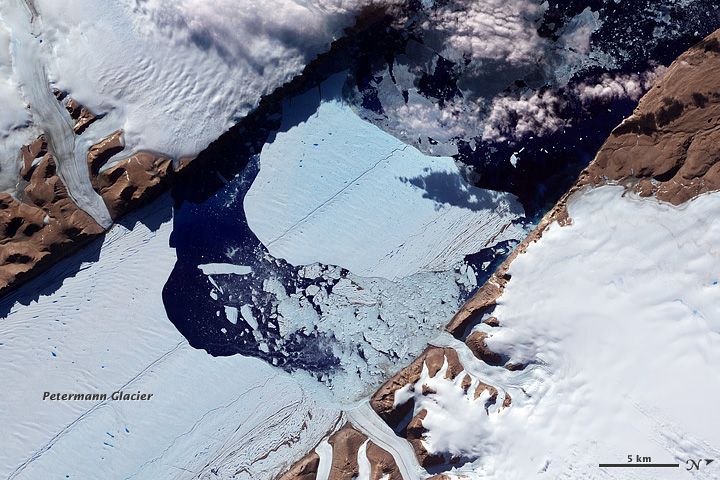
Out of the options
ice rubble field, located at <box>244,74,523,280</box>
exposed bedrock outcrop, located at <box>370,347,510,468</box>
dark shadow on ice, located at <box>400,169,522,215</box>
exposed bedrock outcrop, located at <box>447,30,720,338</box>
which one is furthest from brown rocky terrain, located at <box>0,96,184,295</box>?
exposed bedrock outcrop, located at <box>447,30,720,338</box>

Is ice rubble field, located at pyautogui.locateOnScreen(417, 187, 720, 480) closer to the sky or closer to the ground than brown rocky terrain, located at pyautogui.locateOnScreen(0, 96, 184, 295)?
closer to the ground

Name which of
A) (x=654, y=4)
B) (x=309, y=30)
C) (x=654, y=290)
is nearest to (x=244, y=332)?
(x=309, y=30)

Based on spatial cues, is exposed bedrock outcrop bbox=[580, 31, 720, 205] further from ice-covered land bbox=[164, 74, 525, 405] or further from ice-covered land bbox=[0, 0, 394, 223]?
ice-covered land bbox=[0, 0, 394, 223]

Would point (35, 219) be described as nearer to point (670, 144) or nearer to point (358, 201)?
point (358, 201)

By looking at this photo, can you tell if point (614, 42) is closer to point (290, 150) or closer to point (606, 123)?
point (606, 123)

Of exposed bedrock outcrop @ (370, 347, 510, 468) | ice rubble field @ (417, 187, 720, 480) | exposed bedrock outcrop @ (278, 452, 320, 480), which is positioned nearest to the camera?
ice rubble field @ (417, 187, 720, 480)

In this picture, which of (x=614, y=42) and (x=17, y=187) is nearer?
(x=17, y=187)

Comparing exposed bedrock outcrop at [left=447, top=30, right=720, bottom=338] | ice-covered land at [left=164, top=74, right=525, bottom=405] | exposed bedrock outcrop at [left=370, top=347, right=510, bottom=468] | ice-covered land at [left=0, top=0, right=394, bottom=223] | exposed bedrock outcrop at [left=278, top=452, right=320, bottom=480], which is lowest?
exposed bedrock outcrop at [left=278, top=452, right=320, bottom=480]
